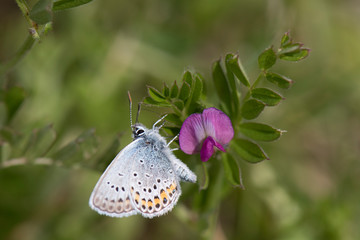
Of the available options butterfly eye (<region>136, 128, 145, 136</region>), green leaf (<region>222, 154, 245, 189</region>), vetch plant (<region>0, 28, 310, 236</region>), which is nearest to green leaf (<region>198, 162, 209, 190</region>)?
vetch plant (<region>0, 28, 310, 236</region>)

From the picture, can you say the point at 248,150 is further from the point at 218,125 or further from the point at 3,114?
the point at 3,114

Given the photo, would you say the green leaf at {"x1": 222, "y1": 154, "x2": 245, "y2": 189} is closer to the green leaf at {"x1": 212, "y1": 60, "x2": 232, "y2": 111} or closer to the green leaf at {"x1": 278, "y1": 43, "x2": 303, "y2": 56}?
the green leaf at {"x1": 212, "y1": 60, "x2": 232, "y2": 111}

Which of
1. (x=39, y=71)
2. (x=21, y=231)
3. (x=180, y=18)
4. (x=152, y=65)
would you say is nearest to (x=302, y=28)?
(x=180, y=18)

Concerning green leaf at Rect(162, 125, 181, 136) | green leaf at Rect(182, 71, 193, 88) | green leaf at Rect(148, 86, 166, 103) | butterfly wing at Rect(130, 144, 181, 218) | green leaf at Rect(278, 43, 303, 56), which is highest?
green leaf at Rect(278, 43, 303, 56)

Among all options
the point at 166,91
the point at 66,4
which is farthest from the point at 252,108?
the point at 66,4

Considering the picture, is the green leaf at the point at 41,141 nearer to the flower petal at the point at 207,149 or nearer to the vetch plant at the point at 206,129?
the vetch plant at the point at 206,129

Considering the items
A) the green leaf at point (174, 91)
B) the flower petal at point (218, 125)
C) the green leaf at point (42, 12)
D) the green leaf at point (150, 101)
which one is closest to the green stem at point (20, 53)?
the green leaf at point (42, 12)
